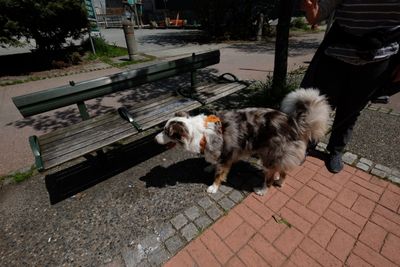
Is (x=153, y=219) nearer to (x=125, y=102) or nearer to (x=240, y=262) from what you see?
(x=240, y=262)

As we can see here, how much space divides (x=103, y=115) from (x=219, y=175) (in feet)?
6.75

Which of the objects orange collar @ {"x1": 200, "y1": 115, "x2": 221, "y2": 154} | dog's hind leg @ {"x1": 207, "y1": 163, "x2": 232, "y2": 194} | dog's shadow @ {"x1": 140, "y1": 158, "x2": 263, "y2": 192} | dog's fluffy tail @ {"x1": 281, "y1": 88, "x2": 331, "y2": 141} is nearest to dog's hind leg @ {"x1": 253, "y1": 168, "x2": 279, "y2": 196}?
dog's shadow @ {"x1": 140, "y1": 158, "x2": 263, "y2": 192}

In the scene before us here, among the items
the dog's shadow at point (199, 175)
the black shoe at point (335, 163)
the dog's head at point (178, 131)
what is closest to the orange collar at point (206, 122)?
the dog's head at point (178, 131)

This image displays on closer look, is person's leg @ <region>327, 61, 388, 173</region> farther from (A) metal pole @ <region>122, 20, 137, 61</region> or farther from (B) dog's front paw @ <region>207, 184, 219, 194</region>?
(A) metal pole @ <region>122, 20, 137, 61</region>

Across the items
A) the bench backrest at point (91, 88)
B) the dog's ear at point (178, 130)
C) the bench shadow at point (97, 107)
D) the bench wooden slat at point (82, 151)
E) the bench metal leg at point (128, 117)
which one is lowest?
the bench shadow at point (97, 107)

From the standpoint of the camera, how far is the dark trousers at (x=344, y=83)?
2.79 m

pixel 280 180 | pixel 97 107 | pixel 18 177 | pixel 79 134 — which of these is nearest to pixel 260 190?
pixel 280 180

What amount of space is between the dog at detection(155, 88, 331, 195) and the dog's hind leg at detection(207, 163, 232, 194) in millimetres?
34

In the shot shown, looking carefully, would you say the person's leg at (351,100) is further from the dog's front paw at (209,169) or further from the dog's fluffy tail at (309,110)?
the dog's front paw at (209,169)

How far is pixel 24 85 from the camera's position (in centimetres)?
807

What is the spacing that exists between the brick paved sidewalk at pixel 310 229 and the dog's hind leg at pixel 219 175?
41 centimetres

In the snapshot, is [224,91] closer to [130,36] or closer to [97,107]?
[97,107]

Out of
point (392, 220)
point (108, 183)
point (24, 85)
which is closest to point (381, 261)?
point (392, 220)

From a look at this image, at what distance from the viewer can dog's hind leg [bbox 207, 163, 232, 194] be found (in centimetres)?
311
